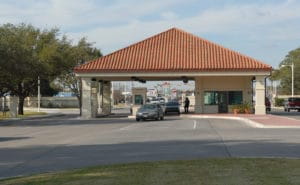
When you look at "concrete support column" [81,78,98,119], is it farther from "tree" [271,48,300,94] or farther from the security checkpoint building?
"tree" [271,48,300,94]

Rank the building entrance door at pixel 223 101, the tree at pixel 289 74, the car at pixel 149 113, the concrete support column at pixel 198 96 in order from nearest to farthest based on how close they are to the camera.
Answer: the car at pixel 149 113 → the concrete support column at pixel 198 96 → the building entrance door at pixel 223 101 → the tree at pixel 289 74

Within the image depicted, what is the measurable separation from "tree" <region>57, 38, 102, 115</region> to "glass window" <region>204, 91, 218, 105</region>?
16.4 m

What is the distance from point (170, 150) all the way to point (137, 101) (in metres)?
38.7

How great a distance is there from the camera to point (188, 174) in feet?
37.5

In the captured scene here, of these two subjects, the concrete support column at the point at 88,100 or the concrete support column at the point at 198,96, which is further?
the concrete support column at the point at 198,96

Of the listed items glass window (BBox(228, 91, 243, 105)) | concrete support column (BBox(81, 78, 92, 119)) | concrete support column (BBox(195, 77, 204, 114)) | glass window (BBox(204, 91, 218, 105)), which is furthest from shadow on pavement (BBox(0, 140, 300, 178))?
glass window (BBox(204, 91, 218, 105))

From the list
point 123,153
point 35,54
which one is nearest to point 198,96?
point 35,54

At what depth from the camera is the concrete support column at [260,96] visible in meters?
51.9

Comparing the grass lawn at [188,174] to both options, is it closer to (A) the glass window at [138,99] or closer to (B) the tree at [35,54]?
(B) the tree at [35,54]

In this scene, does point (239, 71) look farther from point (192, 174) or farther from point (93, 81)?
point (192, 174)

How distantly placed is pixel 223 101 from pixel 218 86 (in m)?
1.63

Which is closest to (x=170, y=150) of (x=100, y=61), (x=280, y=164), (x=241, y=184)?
(x=280, y=164)

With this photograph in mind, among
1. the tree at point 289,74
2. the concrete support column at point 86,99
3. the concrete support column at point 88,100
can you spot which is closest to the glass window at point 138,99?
the concrete support column at point 88,100

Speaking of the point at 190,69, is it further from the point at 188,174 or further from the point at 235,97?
the point at 188,174
